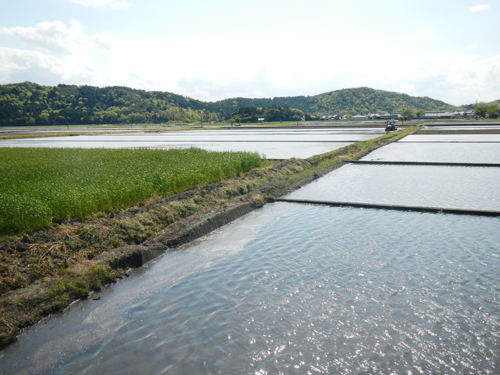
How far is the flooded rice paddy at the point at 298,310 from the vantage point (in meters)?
4.18

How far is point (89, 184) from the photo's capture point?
36.2ft

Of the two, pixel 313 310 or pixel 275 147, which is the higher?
pixel 313 310

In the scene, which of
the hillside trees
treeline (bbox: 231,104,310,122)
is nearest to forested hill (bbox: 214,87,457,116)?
treeline (bbox: 231,104,310,122)

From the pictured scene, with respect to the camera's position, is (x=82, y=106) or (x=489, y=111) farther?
(x=82, y=106)

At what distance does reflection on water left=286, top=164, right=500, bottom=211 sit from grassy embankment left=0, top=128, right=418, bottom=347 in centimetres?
176

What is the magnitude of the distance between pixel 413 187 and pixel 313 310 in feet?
32.0

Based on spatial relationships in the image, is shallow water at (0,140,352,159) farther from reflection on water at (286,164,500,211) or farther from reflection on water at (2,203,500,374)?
reflection on water at (2,203,500,374)

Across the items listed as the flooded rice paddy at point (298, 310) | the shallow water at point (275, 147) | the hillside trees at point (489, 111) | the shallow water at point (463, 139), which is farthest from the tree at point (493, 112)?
the flooded rice paddy at point (298, 310)

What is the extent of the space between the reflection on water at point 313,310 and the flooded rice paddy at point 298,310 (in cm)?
2

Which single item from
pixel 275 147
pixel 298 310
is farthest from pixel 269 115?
pixel 298 310

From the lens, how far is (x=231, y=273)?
6.59 metres

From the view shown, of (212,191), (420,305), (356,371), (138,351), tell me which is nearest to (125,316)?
(138,351)

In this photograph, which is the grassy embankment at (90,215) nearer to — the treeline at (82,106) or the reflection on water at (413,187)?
the reflection on water at (413,187)

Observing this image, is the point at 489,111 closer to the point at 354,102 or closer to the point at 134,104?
the point at 354,102
